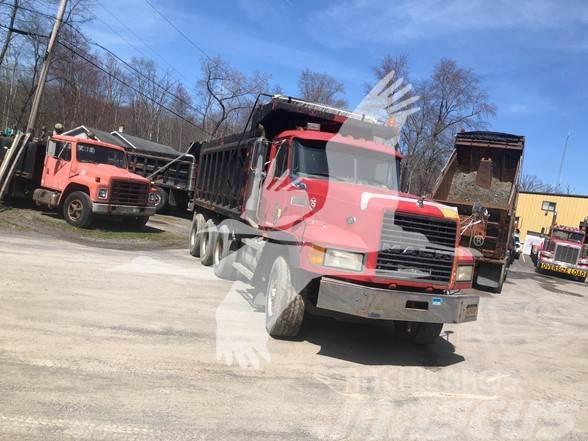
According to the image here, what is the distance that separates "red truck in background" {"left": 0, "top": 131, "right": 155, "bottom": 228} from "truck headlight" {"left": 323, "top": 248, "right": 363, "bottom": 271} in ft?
34.0

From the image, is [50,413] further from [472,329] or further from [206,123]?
[206,123]

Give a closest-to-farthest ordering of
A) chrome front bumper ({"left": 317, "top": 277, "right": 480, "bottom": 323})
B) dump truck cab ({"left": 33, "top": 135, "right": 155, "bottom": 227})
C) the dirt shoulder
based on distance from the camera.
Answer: chrome front bumper ({"left": 317, "top": 277, "right": 480, "bottom": 323}) → the dirt shoulder → dump truck cab ({"left": 33, "top": 135, "right": 155, "bottom": 227})

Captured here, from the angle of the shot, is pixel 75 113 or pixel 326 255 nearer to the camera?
pixel 326 255

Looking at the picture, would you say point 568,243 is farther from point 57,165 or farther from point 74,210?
point 57,165

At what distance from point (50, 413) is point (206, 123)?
50.8 metres

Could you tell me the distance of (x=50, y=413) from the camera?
150 inches

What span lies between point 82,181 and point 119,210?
4.32 ft

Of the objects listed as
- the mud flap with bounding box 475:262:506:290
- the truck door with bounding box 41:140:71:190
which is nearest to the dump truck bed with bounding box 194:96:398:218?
the truck door with bounding box 41:140:71:190

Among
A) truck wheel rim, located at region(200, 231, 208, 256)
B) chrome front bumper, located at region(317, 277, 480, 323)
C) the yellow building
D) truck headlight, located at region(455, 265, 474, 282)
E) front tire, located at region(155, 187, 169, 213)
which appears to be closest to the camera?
chrome front bumper, located at region(317, 277, 480, 323)

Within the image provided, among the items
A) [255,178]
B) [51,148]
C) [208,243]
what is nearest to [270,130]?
[255,178]

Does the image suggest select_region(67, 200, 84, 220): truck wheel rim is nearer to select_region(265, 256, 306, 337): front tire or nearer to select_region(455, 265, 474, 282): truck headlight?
select_region(265, 256, 306, 337): front tire

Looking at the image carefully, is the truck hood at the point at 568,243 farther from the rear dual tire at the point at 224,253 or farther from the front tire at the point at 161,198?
the rear dual tire at the point at 224,253

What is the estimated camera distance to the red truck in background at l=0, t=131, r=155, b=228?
1443 cm

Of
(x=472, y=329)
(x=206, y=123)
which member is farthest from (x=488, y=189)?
(x=206, y=123)
